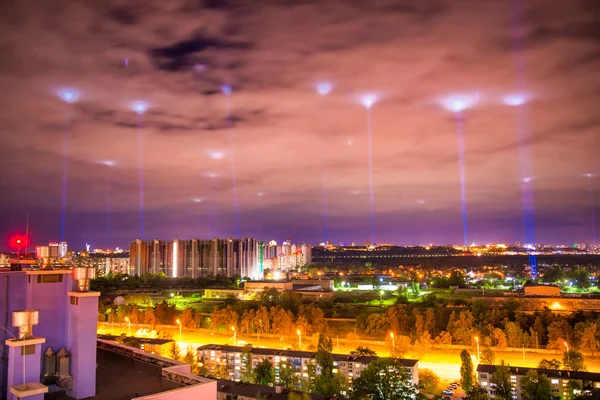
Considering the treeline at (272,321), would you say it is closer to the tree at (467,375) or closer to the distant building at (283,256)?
the tree at (467,375)

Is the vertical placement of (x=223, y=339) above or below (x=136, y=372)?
below

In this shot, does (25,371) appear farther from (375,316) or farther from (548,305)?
(548,305)

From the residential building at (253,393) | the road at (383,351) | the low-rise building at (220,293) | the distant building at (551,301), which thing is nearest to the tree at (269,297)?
the low-rise building at (220,293)

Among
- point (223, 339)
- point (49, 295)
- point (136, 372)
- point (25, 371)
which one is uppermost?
point (49, 295)

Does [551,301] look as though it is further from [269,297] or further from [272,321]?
[269,297]

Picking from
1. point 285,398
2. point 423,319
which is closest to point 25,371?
point 285,398

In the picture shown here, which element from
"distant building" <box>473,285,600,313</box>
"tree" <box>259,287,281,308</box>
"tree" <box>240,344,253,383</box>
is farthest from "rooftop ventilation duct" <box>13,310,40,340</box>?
"distant building" <box>473,285,600,313</box>

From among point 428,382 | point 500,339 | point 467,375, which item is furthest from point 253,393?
point 500,339
